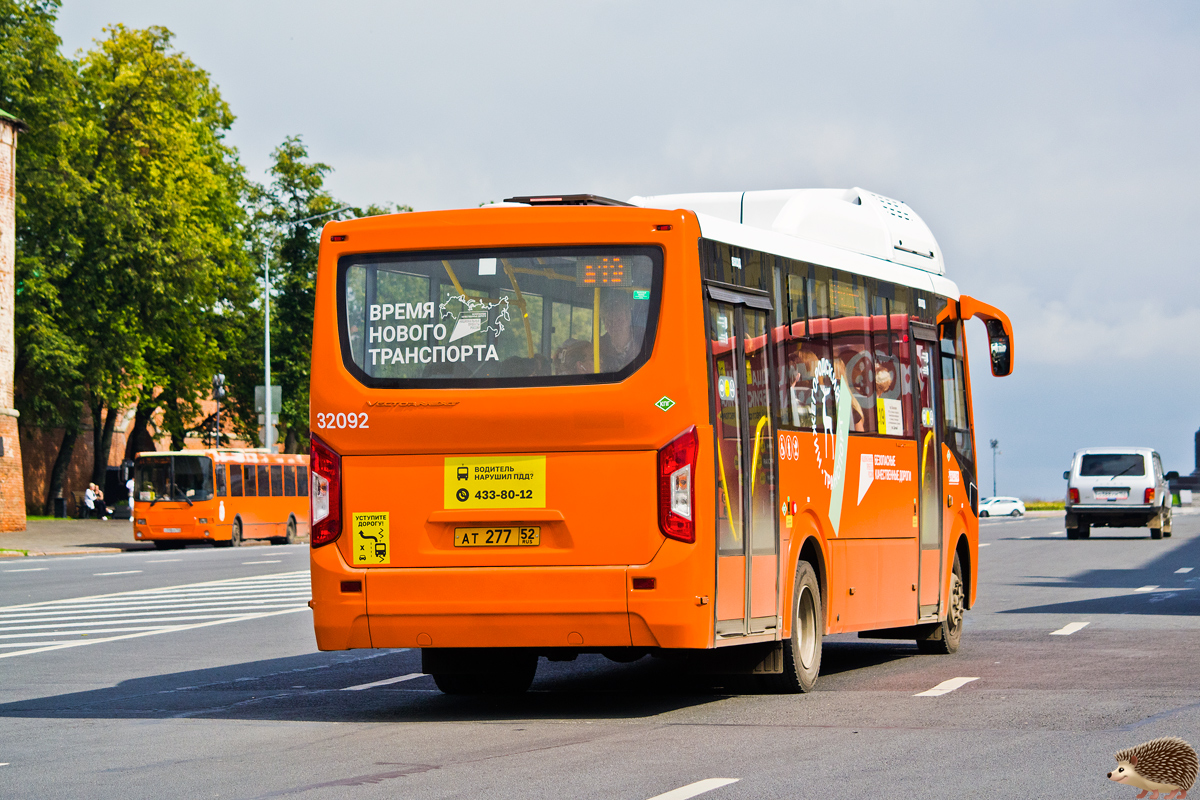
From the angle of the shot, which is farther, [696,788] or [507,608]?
[507,608]

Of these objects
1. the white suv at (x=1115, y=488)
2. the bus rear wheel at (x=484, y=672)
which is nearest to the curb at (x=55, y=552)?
the white suv at (x=1115, y=488)

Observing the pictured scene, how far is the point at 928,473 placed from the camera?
14086 millimetres

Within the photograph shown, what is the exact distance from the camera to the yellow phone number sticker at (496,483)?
10.1 meters

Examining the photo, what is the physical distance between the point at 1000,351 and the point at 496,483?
7.11m

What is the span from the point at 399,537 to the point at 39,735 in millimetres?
2390

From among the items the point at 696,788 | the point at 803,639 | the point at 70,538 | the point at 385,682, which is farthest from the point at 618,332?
the point at 70,538

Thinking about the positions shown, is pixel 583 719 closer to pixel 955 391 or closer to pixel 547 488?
pixel 547 488

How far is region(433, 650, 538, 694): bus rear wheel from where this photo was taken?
11820 millimetres

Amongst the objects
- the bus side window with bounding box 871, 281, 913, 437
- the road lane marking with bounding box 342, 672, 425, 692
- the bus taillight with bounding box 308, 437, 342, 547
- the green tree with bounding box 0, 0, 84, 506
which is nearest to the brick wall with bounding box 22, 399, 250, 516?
the green tree with bounding box 0, 0, 84, 506

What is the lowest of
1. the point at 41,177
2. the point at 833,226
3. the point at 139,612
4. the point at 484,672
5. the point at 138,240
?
the point at 484,672

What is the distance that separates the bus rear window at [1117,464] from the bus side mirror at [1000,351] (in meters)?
25.8

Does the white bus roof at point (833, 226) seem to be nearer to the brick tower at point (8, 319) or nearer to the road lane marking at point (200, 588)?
the road lane marking at point (200, 588)

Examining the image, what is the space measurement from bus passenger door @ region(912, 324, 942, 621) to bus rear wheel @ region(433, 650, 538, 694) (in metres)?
3.48

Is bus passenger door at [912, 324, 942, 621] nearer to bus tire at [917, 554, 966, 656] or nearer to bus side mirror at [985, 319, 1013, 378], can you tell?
bus tire at [917, 554, 966, 656]
